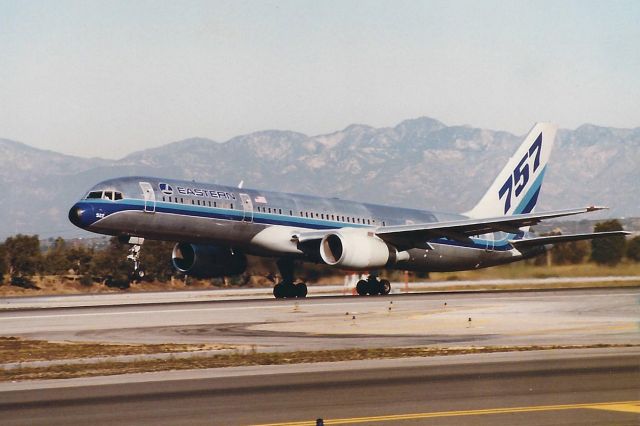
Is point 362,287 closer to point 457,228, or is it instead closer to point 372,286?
point 372,286

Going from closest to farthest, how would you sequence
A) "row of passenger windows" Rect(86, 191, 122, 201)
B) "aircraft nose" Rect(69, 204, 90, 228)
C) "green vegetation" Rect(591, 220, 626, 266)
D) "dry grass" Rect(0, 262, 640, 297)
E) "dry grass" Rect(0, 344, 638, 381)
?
"dry grass" Rect(0, 344, 638, 381) < "aircraft nose" Rect(69, 204, 90, 228) < "row of passenger windows" Rect(86, 191, 122, 201) < "dry grass" Rect(0, 262, 640, 297) < "green vegetation" Rect(591, 220, 626, 266)

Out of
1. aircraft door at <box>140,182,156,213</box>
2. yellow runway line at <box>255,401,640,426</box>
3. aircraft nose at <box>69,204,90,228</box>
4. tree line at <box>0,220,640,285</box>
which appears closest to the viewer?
yellow runway line at <box>255,401,640,426</box>

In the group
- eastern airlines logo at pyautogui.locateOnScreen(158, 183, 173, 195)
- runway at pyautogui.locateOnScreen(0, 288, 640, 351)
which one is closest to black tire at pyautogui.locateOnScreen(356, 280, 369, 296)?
runway at pyautogui.locateOnScreen(0, 288, 640, 351)

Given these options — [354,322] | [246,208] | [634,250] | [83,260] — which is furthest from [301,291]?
[83,260]

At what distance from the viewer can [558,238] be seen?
5444cm

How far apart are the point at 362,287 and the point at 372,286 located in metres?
0.51

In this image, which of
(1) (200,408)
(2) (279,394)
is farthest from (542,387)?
(1) (200,408)

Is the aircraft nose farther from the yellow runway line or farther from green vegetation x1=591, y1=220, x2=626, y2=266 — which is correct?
the yellow runway line

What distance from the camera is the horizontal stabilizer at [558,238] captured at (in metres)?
50.8

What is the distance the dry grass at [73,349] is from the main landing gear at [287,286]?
2152cm

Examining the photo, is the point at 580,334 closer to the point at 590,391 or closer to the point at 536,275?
the point at 590,391

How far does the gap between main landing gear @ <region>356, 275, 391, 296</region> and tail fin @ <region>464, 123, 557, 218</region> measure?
35.1ft

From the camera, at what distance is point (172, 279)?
7738 cm

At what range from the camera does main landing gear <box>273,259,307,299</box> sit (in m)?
49.8
